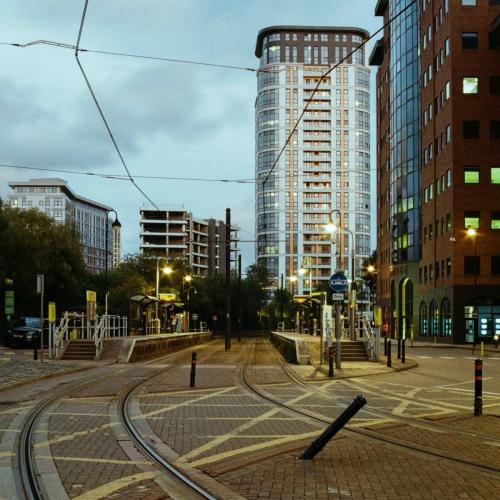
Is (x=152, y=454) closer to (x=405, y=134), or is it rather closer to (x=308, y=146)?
(x=405, y=134)

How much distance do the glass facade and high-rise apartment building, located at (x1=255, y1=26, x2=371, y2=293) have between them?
243ft

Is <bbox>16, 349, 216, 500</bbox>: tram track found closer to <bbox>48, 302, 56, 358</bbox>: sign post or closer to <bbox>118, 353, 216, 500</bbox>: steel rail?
<bbox>118, 353, 216, 500</bbox>: steel rail

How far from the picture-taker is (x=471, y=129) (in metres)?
63.8

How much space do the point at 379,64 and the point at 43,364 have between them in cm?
8052

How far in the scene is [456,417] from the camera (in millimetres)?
13375

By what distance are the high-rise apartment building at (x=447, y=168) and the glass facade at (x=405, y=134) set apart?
108 mm

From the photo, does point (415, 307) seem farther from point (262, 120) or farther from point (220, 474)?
point (262, 120)

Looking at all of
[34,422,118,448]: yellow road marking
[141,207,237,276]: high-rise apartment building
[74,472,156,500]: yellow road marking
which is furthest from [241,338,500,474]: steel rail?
[141,207,237,276]: high-rise apartment building

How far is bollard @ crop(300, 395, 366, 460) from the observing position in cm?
866

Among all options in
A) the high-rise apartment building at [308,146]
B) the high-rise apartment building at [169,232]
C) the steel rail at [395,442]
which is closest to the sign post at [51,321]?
the steel rail at [395,442]

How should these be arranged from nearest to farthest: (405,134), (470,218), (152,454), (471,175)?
Answer: (152,454), (470,218), (471,175), (405,134)

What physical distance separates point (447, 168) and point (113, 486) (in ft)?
201

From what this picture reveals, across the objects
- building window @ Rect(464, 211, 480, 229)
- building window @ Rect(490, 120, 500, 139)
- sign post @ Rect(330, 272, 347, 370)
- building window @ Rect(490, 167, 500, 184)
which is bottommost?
sign post @ Rect(330, 272, 347, 370)

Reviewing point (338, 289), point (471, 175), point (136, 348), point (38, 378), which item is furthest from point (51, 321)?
point (471, 175)
